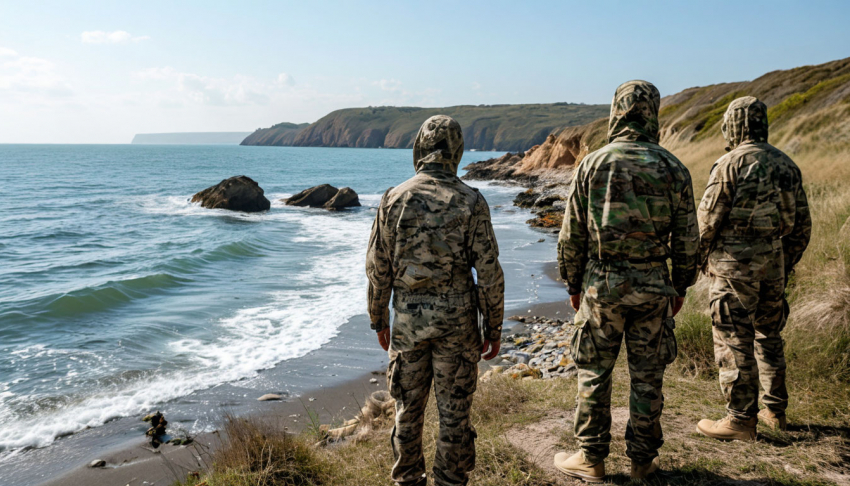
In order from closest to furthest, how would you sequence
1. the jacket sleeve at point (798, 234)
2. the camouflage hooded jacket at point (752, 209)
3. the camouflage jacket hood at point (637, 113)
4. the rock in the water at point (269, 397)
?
the camouflage jacket hood at point (637, 113)
the camouflage hooded jacket at point (752, 209)
the jacket sleeve at point (798, 234)
the rock in the water at point (269, 397)

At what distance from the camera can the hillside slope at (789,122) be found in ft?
38.8

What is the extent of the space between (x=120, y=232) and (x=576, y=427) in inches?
996

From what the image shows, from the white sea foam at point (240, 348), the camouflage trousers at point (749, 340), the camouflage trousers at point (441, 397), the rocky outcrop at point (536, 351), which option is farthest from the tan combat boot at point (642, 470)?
the white sea foam at point (240, 348)

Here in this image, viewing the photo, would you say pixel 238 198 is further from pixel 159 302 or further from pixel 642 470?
pixel 642 470

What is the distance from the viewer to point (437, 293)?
3107 mm

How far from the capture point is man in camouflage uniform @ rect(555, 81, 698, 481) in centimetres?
312

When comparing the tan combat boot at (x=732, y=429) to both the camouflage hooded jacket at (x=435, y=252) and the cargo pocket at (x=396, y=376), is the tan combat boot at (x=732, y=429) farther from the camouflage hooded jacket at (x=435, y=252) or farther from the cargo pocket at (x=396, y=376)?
the cargo pocket at (x=396, y=376)

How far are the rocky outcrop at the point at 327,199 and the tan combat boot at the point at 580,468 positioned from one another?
30.3 m

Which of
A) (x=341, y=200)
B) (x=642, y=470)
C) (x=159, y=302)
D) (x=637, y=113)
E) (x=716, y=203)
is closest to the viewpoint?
(x=637, y=113)

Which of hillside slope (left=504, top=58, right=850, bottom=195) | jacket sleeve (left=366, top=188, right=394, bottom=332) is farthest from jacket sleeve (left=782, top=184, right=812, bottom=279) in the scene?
hillside slope (left=504, top=58, right=850, bottom=195)

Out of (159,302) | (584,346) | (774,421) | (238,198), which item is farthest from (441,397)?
(238,198)

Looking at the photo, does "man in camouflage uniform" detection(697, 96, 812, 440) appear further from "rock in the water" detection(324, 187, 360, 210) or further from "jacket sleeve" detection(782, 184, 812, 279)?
"rock in the water" detection(324, 187, 360, 210)

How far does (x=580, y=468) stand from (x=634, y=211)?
179 cm

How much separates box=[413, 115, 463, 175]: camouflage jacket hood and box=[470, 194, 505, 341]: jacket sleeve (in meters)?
0.32
